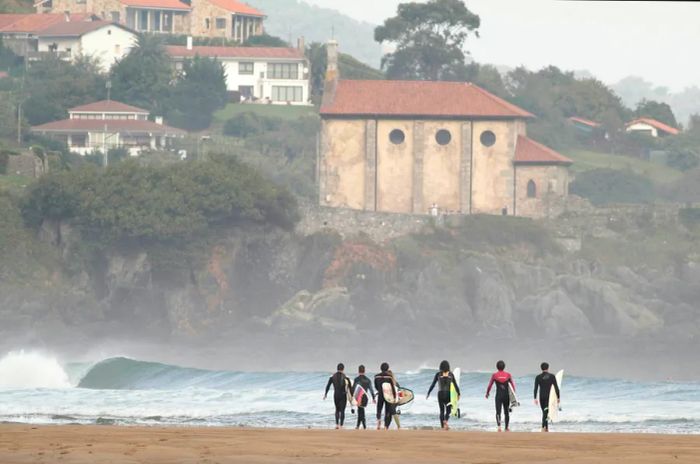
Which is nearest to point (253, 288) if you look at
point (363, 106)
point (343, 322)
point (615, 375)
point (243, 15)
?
point (343, 322)

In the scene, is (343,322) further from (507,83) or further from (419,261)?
(507,83)

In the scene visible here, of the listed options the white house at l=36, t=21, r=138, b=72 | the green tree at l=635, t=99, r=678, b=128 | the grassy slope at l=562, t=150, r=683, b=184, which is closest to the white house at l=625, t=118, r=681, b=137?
the green tree at l=635, t=99, r=678, b=128

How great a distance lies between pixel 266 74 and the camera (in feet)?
374

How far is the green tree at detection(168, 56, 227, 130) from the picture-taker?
103 metres

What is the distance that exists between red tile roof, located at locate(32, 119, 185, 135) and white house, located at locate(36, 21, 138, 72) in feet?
50.7

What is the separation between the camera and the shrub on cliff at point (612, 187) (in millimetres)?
93938

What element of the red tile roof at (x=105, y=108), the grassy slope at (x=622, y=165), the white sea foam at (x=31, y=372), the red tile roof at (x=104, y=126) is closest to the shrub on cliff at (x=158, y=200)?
the white sea foam at (x=31, y=372)

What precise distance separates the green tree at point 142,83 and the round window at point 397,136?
70.4 feet

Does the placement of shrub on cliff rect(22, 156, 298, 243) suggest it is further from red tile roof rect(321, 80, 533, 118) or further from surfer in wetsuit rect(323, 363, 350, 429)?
surfer in wetsuit rect(323, 363, 350, 429)

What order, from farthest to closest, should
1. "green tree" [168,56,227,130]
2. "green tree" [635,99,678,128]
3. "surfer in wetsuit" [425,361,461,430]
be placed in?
"green tree" [635,99,678,128] < "green tree" [168,56,227,130] < "surfer in wetsuit" [425,361,461,430]

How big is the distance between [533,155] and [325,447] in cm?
5535

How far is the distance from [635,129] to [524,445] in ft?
281

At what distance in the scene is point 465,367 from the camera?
227 ft

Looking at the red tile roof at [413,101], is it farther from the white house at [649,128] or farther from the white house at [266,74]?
the white house at [649,128]
